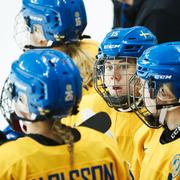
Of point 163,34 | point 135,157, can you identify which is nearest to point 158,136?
point 135,157

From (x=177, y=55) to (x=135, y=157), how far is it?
1.62ft

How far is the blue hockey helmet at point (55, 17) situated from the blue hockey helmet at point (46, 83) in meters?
1.12

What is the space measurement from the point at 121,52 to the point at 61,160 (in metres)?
0.99

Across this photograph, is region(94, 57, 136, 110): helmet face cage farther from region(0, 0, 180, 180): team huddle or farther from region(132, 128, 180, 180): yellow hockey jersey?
region(132, 128, 180, 180): yellow hockey jersey

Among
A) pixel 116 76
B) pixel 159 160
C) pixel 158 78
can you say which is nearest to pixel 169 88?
pixel 158 78

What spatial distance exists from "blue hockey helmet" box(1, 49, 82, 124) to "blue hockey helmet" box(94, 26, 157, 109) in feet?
2.64

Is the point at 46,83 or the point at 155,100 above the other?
the point at 46,83

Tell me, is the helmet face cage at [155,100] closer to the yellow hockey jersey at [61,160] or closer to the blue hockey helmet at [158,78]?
the blue hockey helmet at [158,78]

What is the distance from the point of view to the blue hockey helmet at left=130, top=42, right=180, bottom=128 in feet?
9.53

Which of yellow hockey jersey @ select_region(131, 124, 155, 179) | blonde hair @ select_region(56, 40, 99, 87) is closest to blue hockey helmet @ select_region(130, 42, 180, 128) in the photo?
yellow hockey jersey @ select_region(131, 124, 155, 179)

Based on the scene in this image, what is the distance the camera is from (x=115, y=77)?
333 centimetres

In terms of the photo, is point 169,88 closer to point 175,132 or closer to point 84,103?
point 175,132

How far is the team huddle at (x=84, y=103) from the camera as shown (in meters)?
2.47

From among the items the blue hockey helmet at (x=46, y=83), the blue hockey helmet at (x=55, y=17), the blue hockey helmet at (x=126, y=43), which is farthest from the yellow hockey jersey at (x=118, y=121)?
the blue hockey helmet at (x=46, y=83)
